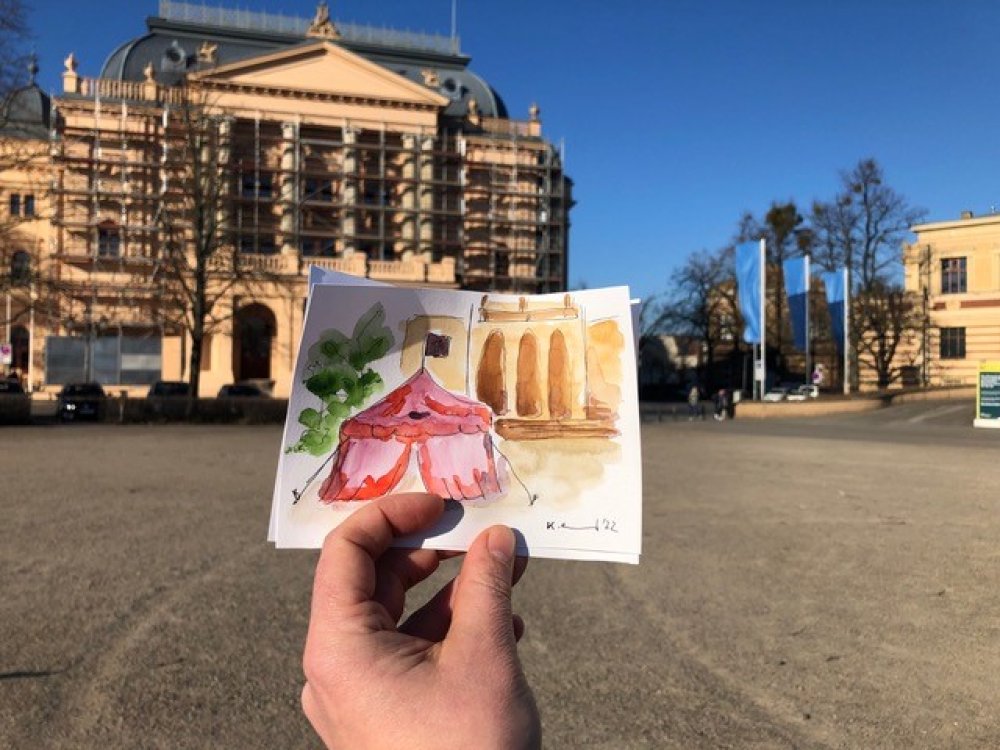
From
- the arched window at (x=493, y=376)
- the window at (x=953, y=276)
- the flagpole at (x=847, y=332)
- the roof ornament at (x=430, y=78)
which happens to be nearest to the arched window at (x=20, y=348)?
the roof ornament at (x=430, y=78)

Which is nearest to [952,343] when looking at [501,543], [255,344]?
[255,344]

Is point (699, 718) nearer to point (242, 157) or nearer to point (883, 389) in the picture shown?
point (883, 389)

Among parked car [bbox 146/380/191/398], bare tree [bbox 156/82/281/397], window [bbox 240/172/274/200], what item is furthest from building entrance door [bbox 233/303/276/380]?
parked car [bbox 146/380/191/398]

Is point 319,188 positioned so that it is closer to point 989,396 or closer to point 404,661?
point 989,396

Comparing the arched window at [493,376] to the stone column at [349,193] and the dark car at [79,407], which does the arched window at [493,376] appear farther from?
the stone column at [349,193]

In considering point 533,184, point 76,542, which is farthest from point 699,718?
point 533,184

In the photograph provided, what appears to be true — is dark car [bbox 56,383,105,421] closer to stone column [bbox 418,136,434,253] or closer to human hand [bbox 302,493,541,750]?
stone column [bbox 418,136,434,253]
